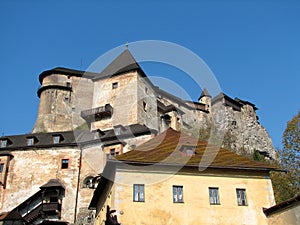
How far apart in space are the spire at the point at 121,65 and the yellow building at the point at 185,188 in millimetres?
35577

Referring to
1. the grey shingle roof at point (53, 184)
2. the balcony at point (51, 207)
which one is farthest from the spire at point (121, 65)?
the balcony at point (51, 207)

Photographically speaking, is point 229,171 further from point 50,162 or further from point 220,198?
point 50,162

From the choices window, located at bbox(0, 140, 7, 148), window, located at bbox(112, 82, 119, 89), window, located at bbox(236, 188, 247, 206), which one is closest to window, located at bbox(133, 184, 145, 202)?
window, located at bbox(236, 188, 247, 206)

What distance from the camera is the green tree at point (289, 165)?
1194 inches

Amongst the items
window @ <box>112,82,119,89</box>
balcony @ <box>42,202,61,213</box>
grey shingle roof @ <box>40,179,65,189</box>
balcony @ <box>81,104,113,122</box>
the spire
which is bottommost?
balcony @ <box>42,202,61,213</box>

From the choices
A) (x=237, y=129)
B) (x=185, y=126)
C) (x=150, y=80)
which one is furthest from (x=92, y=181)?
(x=237, y=129)

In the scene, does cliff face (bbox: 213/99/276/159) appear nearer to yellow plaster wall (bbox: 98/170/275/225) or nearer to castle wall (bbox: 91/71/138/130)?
castle wall (bbox: 91/71/138/130)

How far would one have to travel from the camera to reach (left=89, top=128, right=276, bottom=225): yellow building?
66.8 ft

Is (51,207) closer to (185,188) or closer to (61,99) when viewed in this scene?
(185,188)

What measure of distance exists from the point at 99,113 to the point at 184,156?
1261 inches

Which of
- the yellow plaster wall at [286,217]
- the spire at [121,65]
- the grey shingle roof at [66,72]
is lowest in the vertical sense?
the yellow plaster wall at [286,217]

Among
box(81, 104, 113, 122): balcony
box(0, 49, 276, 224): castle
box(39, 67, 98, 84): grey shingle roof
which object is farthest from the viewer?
box(39, 67, 98, 84): grey shingle roof

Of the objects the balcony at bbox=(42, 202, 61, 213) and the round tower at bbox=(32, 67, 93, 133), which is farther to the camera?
the round tower at bbox=(32, 67, 93, 133)

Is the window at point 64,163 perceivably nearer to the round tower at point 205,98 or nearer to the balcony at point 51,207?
the balcony at point 51,207
